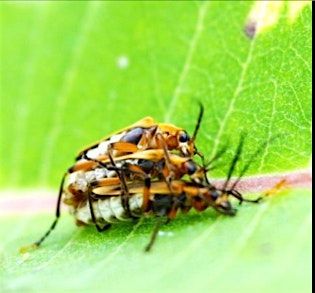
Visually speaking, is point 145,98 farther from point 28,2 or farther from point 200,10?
point 28,2

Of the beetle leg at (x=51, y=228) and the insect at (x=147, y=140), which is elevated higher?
the insect at (x=147, y=140)

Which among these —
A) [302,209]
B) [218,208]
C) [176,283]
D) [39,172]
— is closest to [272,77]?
[218,208]

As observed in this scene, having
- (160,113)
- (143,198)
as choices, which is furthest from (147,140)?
(160,113)

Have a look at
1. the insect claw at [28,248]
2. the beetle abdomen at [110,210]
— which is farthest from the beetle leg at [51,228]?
the beetle abdomen at [110,210]

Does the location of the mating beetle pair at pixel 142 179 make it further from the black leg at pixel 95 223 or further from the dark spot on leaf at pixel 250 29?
the dark spot on leaf at pixel 250 29

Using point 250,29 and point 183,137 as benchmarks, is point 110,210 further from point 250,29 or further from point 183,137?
point 250,29

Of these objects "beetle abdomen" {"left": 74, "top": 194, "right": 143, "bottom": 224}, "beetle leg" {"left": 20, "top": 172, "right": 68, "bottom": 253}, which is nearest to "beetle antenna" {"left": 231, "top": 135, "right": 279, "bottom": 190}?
"beetle abdomen" {"left": 74, "top": 194, "right": 143, "bottom": 224}
